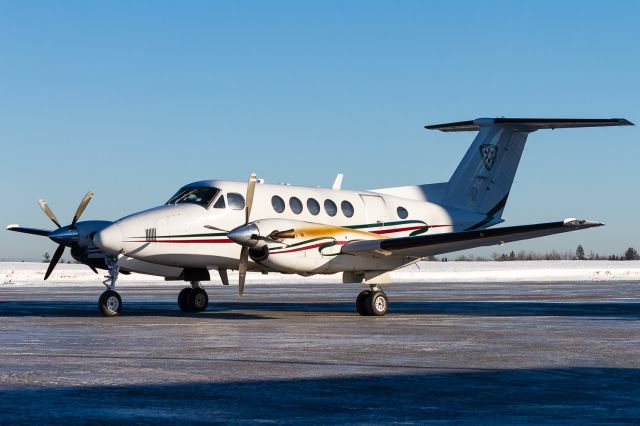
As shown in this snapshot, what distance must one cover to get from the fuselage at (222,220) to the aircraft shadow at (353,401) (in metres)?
11.2

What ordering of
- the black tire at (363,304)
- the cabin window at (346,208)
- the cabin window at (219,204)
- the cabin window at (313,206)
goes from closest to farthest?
the cabin window at (219,204) < the black tire at (363,304) < the cabin window at (313,206) < the cabin window at (346,208)

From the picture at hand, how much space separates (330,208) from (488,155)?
6.01 metres

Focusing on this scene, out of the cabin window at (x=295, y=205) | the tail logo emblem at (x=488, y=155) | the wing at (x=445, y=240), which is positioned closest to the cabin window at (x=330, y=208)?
the cabin window at (x=295, y=205)

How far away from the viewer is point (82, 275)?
198 feet

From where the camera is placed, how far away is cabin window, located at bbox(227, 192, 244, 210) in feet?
73.3

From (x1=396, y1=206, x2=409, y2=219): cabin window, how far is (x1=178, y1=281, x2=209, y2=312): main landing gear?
568 centimetres

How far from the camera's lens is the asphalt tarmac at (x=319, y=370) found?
313 inches

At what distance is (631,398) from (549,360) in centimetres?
332

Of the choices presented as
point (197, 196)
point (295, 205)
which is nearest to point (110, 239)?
point (197, 196)

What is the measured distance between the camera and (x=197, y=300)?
23.9m

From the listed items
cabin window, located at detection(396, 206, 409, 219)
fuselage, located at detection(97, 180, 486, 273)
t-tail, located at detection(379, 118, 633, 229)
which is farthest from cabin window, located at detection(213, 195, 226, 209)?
t-tail, located at detection(379, 118, 633, 229)

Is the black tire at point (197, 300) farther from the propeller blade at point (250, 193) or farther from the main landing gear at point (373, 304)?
the main landing gear at point (373, 304)

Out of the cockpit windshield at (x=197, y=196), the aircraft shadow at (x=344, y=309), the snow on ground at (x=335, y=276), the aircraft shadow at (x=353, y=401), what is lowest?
the aircraft shadow at (x=353, y=401)

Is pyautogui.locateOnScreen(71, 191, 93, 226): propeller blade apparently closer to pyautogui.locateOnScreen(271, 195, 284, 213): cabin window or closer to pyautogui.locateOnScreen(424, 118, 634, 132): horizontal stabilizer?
pyautogui.locateOnScreen(271, 195, 284, 213): cabin window
